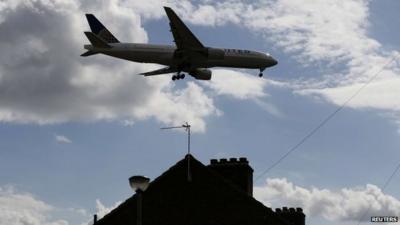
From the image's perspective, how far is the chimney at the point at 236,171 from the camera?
3450 centimetres

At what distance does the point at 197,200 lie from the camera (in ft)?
108

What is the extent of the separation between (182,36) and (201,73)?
5190mm

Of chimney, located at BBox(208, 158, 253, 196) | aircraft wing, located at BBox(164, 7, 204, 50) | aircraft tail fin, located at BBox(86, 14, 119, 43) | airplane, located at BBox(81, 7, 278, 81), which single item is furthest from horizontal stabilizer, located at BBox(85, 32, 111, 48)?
chimney, located at BBox(208, 158, 253, 196)

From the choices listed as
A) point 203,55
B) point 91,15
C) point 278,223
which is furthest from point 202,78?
point 278,223

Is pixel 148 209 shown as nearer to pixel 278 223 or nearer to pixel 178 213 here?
pixel 178 213

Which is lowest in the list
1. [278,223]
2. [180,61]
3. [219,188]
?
[278,223]

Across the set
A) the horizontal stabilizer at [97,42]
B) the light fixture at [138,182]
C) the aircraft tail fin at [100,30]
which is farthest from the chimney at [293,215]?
the aircraft tail fin at [100,30]

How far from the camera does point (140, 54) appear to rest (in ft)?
189

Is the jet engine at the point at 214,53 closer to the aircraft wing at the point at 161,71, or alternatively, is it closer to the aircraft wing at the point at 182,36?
the aircraft wing at the point at 182,36

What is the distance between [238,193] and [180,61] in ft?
91.6

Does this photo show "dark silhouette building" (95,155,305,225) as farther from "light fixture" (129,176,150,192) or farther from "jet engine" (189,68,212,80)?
"jet engine" (189,68,212,80)

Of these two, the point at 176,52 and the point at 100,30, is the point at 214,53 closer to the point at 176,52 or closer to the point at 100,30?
the point at 176,52

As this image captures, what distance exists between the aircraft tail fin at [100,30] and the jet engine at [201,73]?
25.3ft

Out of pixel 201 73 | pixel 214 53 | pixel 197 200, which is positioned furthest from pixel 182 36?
pixel 197 200
